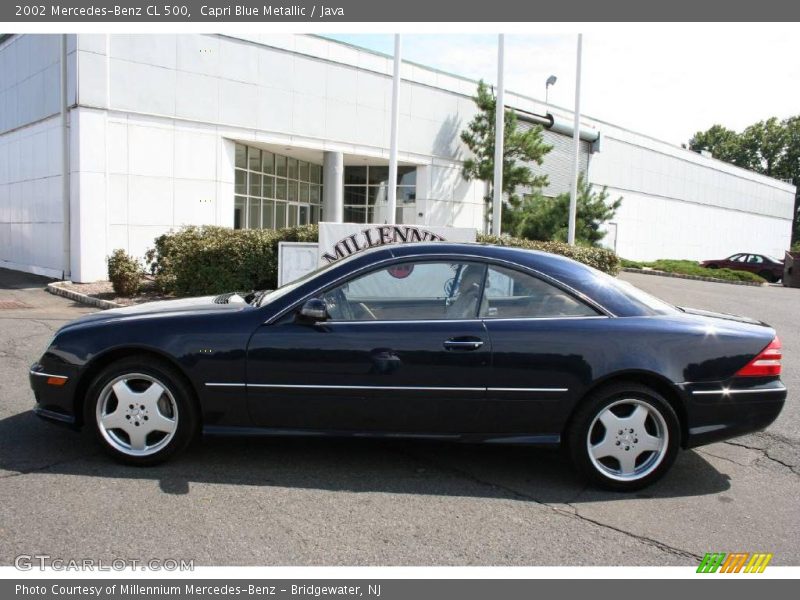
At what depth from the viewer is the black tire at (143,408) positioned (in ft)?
13.5

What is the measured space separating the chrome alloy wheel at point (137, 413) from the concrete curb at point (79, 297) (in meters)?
7.90

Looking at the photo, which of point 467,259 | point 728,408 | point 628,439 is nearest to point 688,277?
point 728,408

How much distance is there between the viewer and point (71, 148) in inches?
617

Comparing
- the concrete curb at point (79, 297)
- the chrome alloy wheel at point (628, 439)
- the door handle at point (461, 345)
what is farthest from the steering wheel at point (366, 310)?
the concrete curb at point (79, 297)

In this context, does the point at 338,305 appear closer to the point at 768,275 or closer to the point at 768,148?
the point at 768,275

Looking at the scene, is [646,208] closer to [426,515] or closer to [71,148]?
[71,148]

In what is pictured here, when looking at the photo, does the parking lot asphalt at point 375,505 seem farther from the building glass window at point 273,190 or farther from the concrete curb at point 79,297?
the building glass window at point 273,190

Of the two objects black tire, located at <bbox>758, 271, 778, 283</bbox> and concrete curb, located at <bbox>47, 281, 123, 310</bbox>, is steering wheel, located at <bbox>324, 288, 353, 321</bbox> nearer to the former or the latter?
concrete curb, located at <bbox>47, 281, 123, 310</bbox>

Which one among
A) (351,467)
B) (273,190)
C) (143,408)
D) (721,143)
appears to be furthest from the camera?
(721,143)

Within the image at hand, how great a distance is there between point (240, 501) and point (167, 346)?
1.09 m

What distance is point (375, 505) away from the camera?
378 centimetres

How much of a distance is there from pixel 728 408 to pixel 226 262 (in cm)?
948

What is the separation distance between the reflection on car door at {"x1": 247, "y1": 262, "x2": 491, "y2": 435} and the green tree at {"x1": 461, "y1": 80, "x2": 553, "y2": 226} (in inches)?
785

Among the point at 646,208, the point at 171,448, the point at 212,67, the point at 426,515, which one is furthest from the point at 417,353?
the point at 646,208
